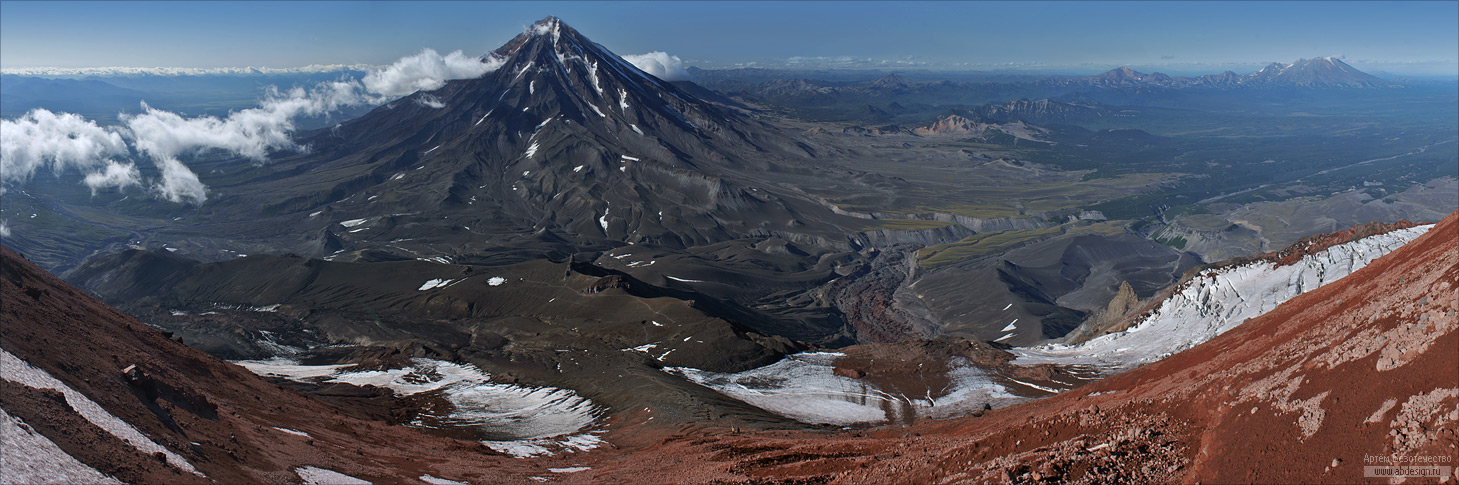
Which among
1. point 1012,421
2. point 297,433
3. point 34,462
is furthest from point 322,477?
point 1012,421

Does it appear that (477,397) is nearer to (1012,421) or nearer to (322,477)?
(322,477)

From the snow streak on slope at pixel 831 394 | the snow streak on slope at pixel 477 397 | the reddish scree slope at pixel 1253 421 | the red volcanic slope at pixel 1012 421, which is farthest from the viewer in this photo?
the snow streak on slope at pixel 477 397

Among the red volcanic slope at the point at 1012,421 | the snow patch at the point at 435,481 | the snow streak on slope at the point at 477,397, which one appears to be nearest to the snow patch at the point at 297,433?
the red volcanic slope at the point at 1012,421

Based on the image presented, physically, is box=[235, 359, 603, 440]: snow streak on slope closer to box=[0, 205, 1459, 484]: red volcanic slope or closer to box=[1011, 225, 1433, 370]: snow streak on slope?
box=[0, 205, 1459, 484]: red volcanic slope

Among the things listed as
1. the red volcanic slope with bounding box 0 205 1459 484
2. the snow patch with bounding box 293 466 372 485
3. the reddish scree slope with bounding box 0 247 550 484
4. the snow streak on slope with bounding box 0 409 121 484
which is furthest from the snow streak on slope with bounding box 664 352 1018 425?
the snow streak on slope with bounding box 0 409 121 484

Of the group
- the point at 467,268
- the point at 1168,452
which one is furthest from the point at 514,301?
the point at 1168,452

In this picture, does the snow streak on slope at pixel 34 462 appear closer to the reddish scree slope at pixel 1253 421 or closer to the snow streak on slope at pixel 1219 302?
the reddish scree slope at pixel 1253 421

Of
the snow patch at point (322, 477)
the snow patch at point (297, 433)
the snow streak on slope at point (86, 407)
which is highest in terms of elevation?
the snow streak on slope at point (86, 407)
